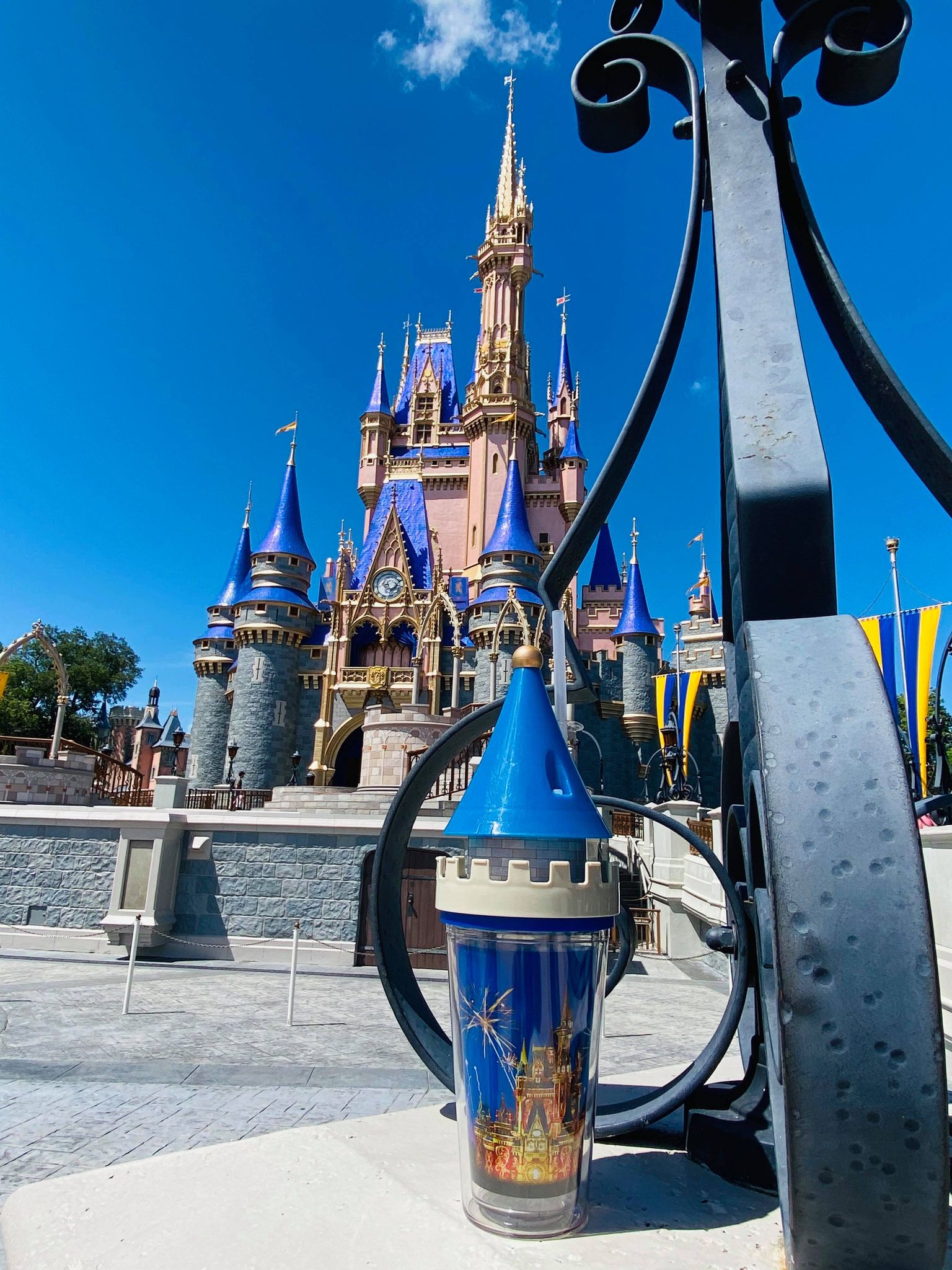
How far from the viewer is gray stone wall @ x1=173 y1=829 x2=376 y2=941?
42.4 feet

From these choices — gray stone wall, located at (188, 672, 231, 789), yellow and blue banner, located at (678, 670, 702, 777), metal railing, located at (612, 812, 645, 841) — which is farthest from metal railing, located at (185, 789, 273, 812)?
yellow and blue banner, located at (678, 670, 702, 777)

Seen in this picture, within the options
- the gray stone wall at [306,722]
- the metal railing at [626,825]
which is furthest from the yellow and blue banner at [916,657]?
the gray stone wall at [306,722]

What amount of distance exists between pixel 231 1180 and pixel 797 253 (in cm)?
418

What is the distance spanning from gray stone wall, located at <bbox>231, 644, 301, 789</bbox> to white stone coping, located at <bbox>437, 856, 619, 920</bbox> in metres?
32.4

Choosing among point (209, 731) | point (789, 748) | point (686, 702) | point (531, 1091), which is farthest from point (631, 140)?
point (209, 731)

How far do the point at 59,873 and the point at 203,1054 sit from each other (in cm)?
862

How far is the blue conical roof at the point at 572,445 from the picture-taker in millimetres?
45344

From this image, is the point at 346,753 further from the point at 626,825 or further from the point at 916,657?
the point at 916,657

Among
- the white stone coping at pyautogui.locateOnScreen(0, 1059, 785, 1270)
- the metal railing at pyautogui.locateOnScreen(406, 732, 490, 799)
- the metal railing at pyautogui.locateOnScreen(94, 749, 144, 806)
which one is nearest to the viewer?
the white stone coping at pyautogui.locateOnScreen(0, 1059, 785, 1270)

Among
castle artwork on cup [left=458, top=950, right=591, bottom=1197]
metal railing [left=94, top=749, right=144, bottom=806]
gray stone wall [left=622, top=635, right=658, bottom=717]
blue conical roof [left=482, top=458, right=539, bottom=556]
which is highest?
blue conical roof [left=482, top=458, right=539, bottom=556]

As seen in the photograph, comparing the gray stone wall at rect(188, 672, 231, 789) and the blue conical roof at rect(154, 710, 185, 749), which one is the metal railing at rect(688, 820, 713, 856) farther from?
the blue conical roof at rect(154, 710, 185, 749)

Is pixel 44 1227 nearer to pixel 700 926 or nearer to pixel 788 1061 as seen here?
pixel 788 1061

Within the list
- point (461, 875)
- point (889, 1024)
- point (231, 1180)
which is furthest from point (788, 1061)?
point (231, 1180)

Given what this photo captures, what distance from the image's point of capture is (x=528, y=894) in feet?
7.13
